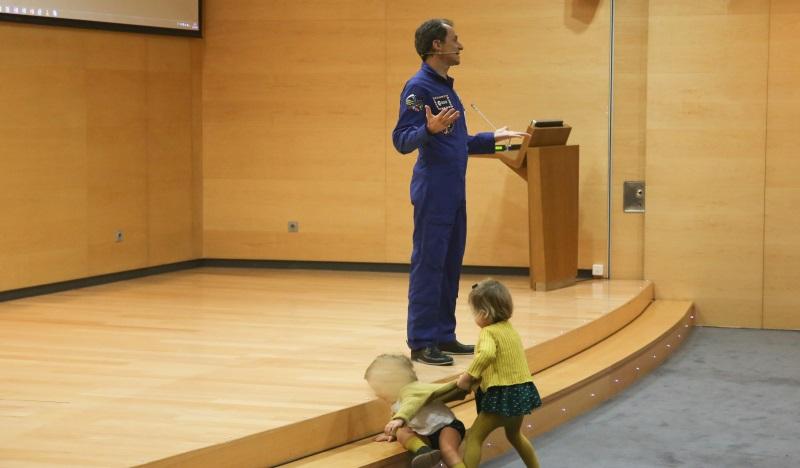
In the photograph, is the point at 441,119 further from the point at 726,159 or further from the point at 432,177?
the point at 726,159

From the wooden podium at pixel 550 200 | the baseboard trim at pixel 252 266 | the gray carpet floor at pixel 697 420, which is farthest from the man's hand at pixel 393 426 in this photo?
the baseboard trim at pixel 252 266

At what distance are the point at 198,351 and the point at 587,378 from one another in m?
1.38

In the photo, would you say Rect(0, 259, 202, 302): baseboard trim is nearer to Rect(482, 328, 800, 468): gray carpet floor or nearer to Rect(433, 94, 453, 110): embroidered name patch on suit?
Rect(433, 94, 453, 110): embroidered name patch on suit

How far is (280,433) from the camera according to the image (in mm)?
3082

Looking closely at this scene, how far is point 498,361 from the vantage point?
3.21m

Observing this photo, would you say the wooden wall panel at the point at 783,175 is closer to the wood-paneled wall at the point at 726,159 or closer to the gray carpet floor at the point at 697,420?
the wood-paneled wall at the point at 726,159

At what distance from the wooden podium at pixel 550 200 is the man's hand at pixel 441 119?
182 centimetres

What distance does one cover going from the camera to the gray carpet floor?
11.9ft

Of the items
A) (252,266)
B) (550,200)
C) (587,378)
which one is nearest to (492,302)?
(587,378)

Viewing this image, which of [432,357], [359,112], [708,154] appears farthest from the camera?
[359,112]

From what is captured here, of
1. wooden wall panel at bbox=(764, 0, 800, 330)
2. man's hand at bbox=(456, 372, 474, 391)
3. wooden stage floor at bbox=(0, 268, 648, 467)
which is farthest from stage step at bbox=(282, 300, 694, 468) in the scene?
wooden wall panel at bbox=(764, 0, 800, 330)

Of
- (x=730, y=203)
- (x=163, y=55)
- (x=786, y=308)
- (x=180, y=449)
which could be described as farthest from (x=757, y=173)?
(x=180, y=449)

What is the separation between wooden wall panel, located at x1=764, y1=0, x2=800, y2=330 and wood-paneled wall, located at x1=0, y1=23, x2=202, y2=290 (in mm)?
2993

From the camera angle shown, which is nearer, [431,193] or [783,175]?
[431,193]
